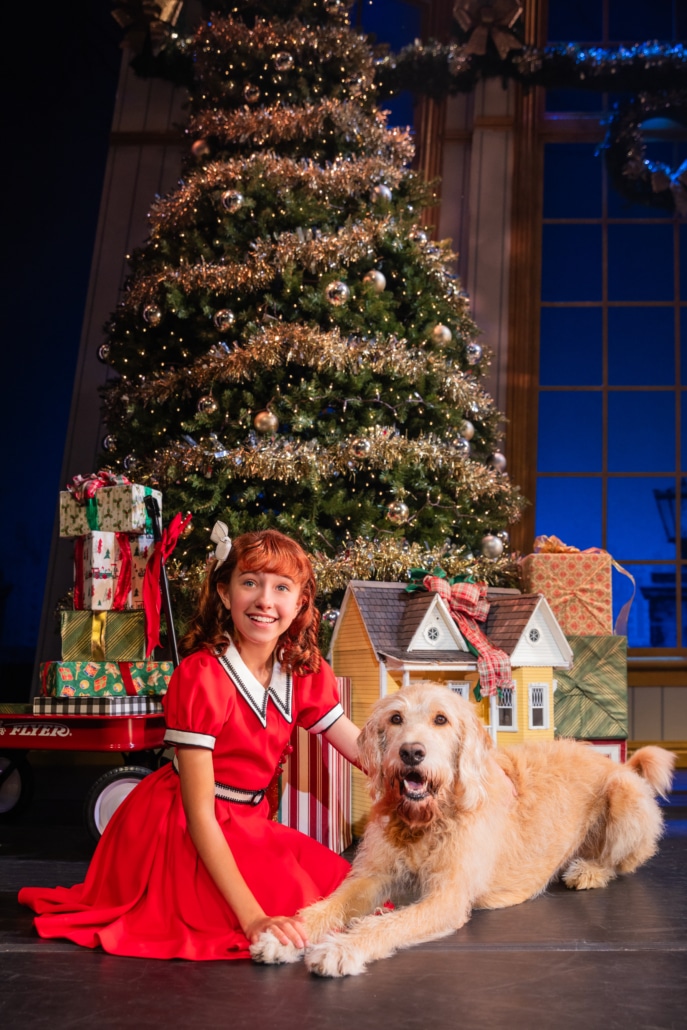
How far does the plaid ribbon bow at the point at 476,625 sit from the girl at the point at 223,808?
3.57 ft

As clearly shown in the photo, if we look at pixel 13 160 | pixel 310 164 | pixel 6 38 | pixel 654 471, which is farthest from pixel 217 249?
pixel 654 471

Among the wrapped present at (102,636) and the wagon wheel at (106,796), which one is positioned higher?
the wrapped present at (102,636)

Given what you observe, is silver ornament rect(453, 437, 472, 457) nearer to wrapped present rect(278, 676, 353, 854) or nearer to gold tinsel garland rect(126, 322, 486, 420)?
gold tinsel garland rect(126, 322, 486, 420)

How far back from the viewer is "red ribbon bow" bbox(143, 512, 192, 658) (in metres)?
3.43

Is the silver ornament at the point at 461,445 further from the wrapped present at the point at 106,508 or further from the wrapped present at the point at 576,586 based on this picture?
the wrapped present at the point at 106,508

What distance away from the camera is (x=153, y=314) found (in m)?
4.89

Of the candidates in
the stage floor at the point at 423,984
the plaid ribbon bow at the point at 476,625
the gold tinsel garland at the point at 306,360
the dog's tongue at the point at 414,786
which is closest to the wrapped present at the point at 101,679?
the stage floor at the point at 423,984

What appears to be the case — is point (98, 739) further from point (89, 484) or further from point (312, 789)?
point (89, 484)

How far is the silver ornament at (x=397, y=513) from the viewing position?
454 centimetres

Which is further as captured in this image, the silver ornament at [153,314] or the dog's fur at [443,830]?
the silver ornament at [153,314]

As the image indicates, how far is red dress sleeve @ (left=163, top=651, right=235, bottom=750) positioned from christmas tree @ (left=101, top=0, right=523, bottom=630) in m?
2.01

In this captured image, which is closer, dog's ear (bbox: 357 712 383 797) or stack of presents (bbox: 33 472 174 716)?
dog's ear (bbox: 357 712 383 797)

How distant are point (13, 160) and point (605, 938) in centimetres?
633

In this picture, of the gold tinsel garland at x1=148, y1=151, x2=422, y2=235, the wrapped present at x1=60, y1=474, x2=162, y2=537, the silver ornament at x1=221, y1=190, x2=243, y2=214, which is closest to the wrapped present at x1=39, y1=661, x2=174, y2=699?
the wrapped present at x1=60, y1=474, x2=162, y2=537
